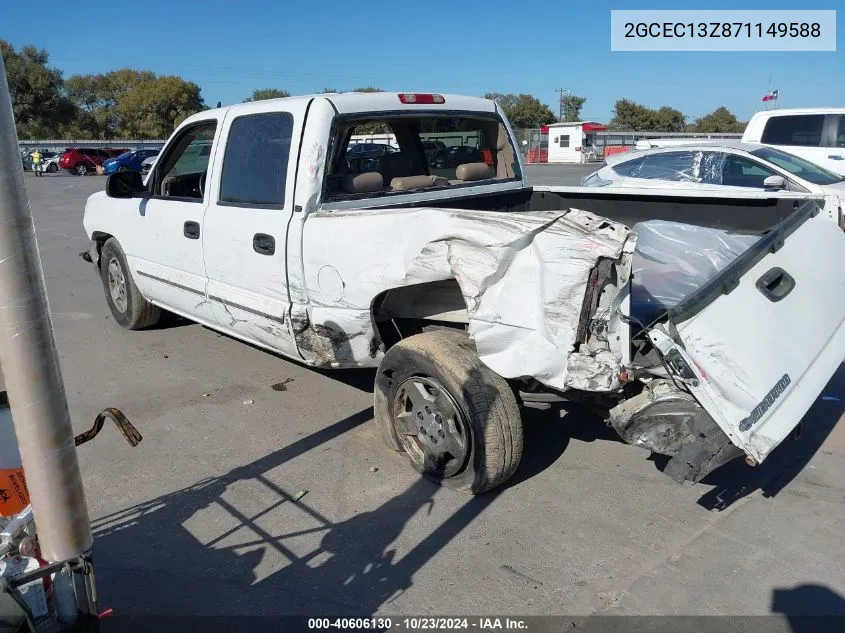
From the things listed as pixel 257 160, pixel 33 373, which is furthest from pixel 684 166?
pixel 33 373

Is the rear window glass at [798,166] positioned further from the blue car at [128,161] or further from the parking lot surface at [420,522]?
the blue car at [128,161]

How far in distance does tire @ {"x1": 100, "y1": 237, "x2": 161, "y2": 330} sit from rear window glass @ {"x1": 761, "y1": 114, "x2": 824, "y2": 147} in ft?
32.9

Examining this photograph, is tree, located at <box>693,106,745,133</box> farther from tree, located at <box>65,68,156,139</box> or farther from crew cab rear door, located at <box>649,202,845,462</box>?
crew cab rear door, located at <box>649,202,845,462</box>

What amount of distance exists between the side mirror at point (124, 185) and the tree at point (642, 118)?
71209 mm

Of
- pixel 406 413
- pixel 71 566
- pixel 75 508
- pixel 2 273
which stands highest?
pixel 2 273

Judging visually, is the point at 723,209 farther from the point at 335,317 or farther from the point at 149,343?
the point at 149,343

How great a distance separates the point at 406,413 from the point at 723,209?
2.71m

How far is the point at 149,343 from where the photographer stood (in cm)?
679

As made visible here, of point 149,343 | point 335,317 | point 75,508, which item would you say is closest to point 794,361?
point 335,317

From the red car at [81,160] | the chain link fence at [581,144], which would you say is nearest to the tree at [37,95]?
the red car at [81,160]

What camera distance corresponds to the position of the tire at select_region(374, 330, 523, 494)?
3686 mm

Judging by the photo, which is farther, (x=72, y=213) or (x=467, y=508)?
(x=72, y=213)

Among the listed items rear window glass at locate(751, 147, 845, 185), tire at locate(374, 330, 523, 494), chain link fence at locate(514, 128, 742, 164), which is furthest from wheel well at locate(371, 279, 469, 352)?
chain link fence at locate(514, 128, 742, 164)

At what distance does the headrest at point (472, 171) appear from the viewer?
534 centimetres
